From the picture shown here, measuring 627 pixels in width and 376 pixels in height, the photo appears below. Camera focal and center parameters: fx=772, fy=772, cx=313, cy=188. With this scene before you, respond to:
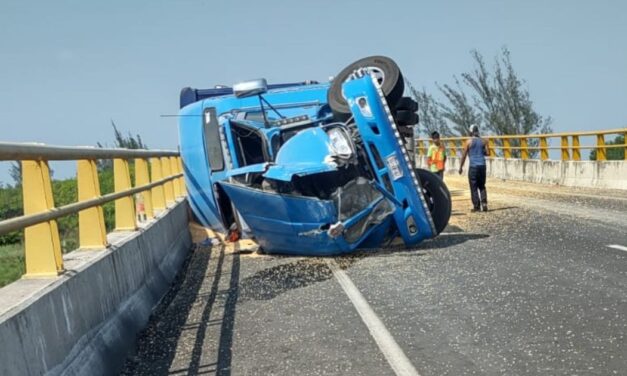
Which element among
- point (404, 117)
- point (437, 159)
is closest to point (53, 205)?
point (404, 117)

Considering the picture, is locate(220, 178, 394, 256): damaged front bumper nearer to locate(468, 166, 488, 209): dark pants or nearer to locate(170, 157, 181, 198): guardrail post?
locate(170, 157, 181, 198): guardrail post

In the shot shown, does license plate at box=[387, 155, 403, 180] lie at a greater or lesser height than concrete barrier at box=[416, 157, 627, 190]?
greater

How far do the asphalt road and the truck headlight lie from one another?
1389 millimetres

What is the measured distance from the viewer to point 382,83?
11.4m

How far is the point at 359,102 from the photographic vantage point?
411 inches

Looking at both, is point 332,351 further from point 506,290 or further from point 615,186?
point 615,186

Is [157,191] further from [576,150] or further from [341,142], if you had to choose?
[576,150]

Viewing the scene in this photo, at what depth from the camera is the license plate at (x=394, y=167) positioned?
10.1 m

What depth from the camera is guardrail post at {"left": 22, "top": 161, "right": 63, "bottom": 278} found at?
4.71 metres

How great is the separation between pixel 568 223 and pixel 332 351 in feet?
26.8

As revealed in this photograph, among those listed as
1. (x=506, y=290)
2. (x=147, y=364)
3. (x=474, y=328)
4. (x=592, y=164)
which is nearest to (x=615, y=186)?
(x=592, y=164)

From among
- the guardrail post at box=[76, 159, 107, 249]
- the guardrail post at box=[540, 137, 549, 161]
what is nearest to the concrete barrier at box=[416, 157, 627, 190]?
the guardrail post at box=[540, 137, 549, 161]

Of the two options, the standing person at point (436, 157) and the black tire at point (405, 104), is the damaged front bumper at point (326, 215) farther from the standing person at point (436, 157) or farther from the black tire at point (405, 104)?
the standing person at point (436, 157)

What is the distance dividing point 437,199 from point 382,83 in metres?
1.89
